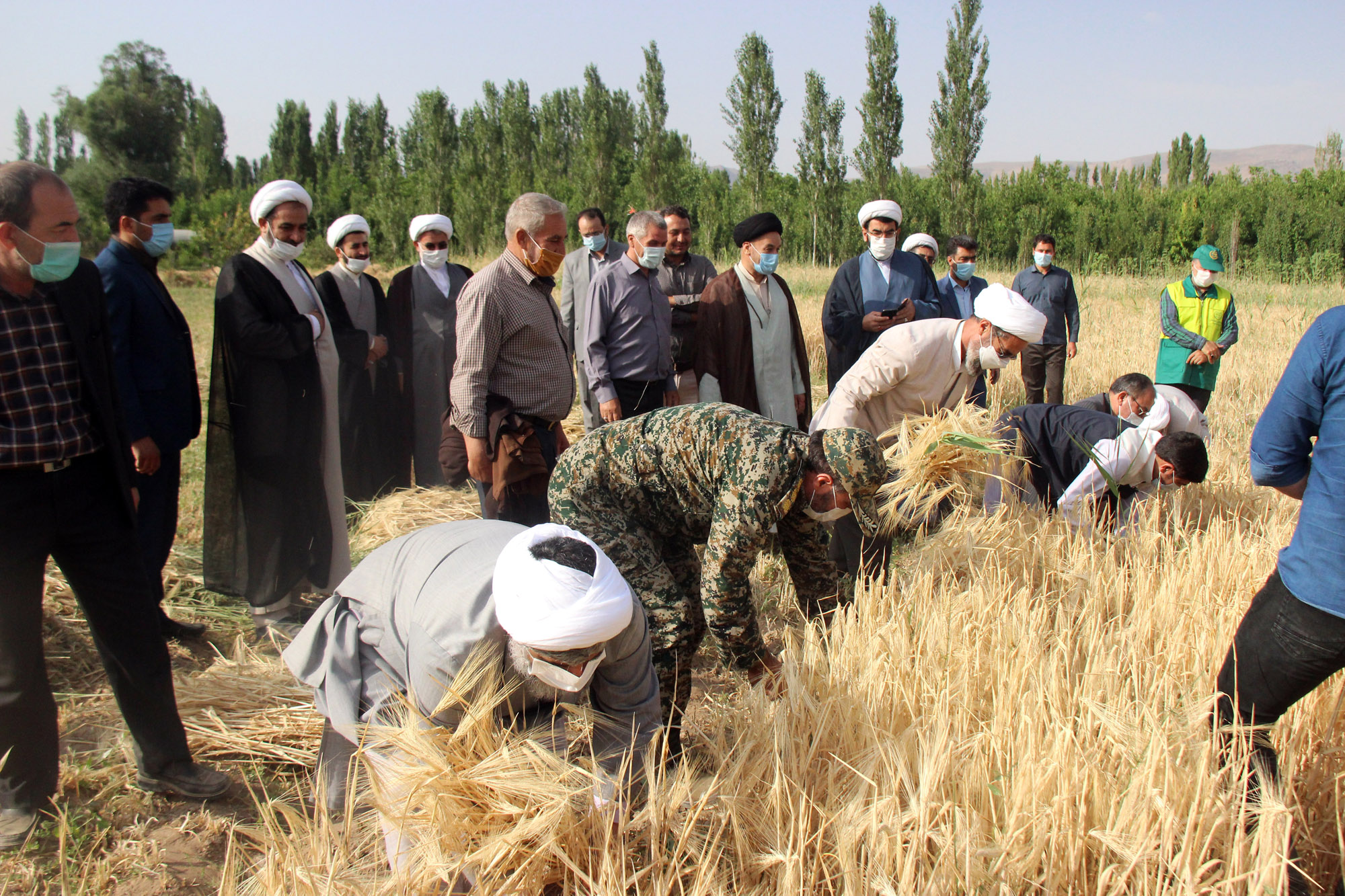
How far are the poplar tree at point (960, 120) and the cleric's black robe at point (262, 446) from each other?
24310 mm

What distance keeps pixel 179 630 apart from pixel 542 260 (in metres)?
2.18

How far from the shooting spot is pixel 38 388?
238 centimetres

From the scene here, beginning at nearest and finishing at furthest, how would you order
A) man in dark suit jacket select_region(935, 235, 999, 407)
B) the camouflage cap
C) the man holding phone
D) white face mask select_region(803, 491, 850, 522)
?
1. the camouflage cap
2. white face mask select_region(803, 491, 850, 522)
3. the man holding phone
4. man in dark suit jacket select_region(935, 235, 999, 407)

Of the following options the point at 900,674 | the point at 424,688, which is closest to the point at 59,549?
the point at 424,688

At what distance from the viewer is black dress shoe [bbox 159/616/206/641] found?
12.5 ft

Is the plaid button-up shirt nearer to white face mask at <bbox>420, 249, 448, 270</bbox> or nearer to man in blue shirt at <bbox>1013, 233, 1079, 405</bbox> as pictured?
white face mask at <bbox>420, 249, 448, 270</bbox>

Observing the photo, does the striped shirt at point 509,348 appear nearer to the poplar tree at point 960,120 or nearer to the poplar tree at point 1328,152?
the poplar tree at point 960,120

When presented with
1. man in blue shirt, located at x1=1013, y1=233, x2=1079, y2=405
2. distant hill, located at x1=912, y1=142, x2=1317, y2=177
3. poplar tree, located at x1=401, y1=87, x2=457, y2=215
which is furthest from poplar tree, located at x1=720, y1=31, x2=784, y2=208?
distant hill, located at x1=912, y1=142, x2=1317, y2=177

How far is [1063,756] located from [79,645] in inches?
141

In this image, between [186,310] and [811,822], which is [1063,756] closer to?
[811,822]

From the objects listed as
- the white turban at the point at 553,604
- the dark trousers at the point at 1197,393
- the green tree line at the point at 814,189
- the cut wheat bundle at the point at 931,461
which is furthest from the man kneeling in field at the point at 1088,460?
the green tree line at the point at 814,189

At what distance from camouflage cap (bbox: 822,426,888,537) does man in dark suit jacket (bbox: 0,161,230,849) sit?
200 centimetres

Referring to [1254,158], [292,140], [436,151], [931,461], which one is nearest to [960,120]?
[436,151]

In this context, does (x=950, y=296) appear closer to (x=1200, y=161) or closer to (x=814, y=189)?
(x=814, y=189)
